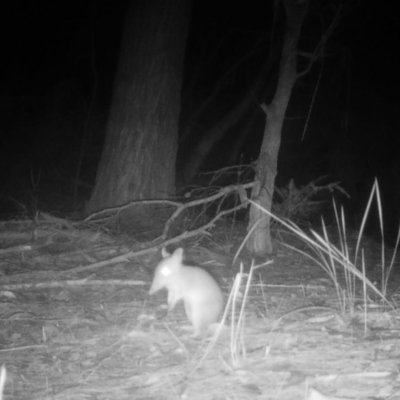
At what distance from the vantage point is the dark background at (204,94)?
557 inches

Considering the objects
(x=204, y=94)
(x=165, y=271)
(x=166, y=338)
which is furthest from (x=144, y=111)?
(x=204, y=94)

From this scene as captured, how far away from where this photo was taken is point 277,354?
3.76 m

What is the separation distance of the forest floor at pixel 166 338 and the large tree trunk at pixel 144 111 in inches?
64.4

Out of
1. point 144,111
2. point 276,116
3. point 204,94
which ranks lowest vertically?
point 144,111

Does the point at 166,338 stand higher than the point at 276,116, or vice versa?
the point at 276,116

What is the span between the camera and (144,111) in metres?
8.35

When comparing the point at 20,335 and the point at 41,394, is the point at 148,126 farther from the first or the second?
the point at 41,394

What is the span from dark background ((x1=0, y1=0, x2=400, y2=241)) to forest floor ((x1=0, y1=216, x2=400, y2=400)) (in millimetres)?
7477

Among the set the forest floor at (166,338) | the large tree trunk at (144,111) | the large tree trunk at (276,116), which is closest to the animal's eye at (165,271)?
the forest floor at (166,338)

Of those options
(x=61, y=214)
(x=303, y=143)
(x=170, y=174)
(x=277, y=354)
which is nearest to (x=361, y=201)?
(x=303, y=143)

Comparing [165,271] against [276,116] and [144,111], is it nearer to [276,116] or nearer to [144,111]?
[276,116]

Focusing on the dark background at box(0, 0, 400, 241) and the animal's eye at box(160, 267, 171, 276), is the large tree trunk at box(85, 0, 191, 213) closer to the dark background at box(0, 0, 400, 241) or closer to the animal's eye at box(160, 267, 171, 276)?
the animal's eye at box(160, 267, 171, 276)

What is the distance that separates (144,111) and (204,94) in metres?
7.94

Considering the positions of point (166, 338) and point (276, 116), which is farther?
point (276, 116)
